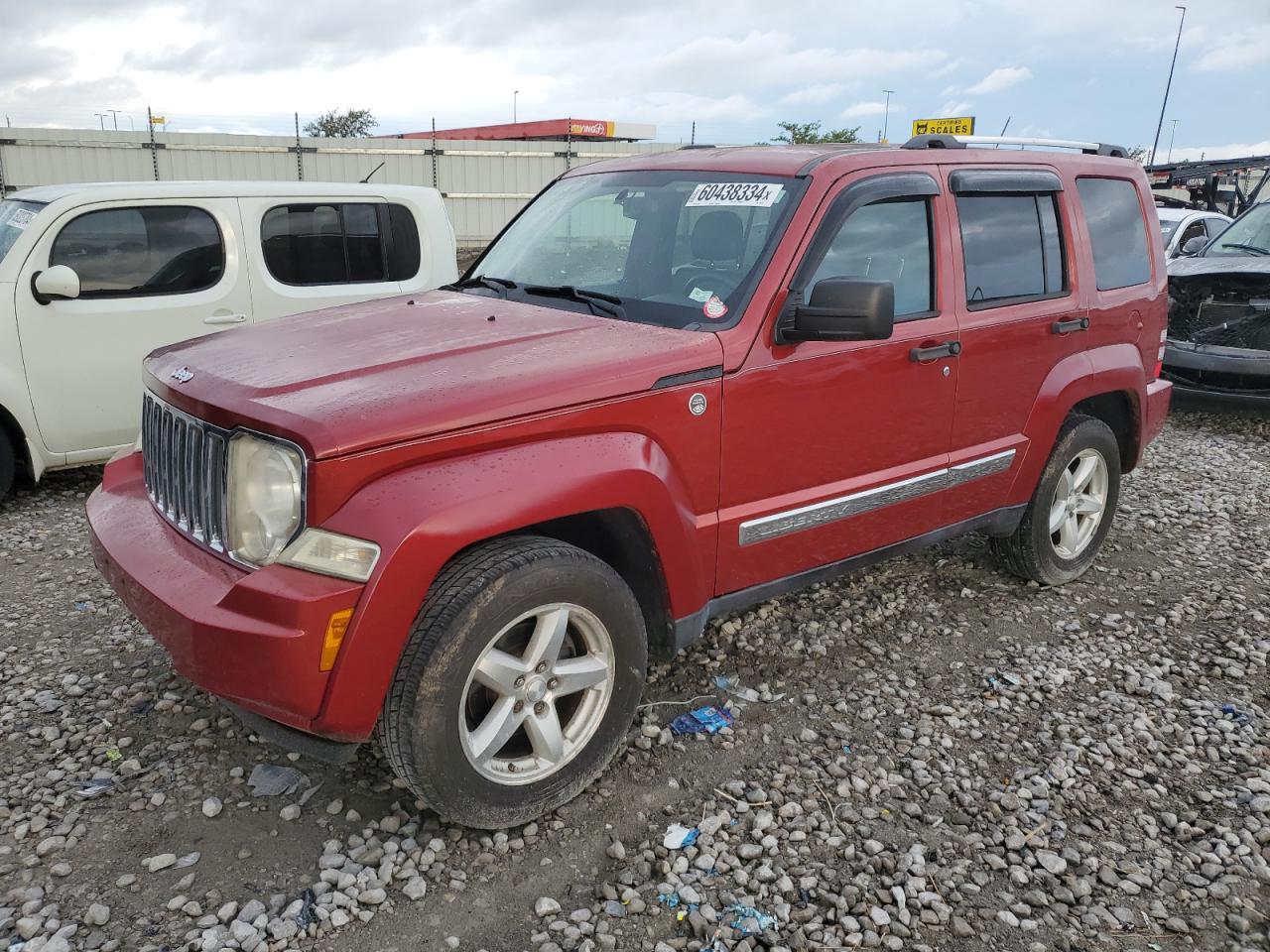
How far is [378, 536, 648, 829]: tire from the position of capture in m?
2.58

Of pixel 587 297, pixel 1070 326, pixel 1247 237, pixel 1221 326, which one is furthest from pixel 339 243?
pixel 1247 237

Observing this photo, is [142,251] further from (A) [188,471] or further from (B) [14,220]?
(A) [188,471]

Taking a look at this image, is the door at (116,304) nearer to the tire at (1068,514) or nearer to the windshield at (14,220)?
the windshield at (14,220)

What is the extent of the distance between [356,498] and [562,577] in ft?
2.02

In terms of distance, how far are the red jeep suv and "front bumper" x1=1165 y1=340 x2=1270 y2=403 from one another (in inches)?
169

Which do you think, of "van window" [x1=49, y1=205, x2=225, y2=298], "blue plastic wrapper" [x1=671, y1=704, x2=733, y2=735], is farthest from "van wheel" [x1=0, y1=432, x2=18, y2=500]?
"blue plastic wrapper" [x1=671, y1=704, x2=733, y2=735]

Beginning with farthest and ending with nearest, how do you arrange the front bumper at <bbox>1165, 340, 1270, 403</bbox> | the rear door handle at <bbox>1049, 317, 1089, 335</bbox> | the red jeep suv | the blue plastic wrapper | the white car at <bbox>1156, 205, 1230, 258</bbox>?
the white car at <bbox>1156, 205, 1230, 258</bbox>, the front bumper at <bbox>1165, 340, 1270, 403</bbox>, the rear door handle at <bbox>1049, 317, 1089, 335</bbox>, the blue plastic wrapper, the red jeep suv

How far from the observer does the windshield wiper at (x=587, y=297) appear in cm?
338

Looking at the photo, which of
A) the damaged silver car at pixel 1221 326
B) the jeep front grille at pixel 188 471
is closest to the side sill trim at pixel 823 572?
the jeep front grille at pixel 188 471

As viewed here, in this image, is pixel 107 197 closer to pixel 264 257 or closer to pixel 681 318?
pixel 264 257

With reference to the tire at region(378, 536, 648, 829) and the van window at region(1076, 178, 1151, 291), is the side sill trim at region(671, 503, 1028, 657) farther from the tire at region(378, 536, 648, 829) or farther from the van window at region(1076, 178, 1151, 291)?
the van window at region(1076, 178, 1151, 291)

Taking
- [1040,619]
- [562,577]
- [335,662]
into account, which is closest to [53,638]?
[335,662]

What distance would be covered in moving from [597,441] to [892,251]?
5.16ft

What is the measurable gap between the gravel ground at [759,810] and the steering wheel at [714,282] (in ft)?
5.03
